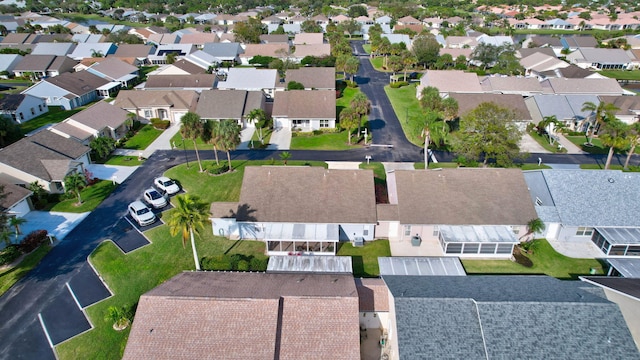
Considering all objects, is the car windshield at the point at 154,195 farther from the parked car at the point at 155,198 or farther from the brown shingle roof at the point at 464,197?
the brown shingle roof at the point at 464,197

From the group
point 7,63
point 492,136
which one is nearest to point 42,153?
point 492,136

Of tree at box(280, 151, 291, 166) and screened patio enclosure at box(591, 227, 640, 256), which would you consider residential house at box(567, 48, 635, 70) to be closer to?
screened patio enclosure at box(591, 227, 640, 256)

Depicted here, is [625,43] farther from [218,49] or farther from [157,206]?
[157,206]

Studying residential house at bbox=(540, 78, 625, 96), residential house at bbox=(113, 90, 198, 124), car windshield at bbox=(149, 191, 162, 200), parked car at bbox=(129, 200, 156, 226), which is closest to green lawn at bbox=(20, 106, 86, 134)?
residential house at bbox=(113, 90, 198, 124)

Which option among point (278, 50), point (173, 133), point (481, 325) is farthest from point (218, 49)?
point (481, 325)

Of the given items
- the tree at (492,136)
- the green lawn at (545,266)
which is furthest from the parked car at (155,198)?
the tree at (492,136)

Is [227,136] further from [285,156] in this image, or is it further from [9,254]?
[9,254]

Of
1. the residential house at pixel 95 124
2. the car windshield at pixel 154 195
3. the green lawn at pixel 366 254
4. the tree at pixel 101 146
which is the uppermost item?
the residential house at pixel 95 124
